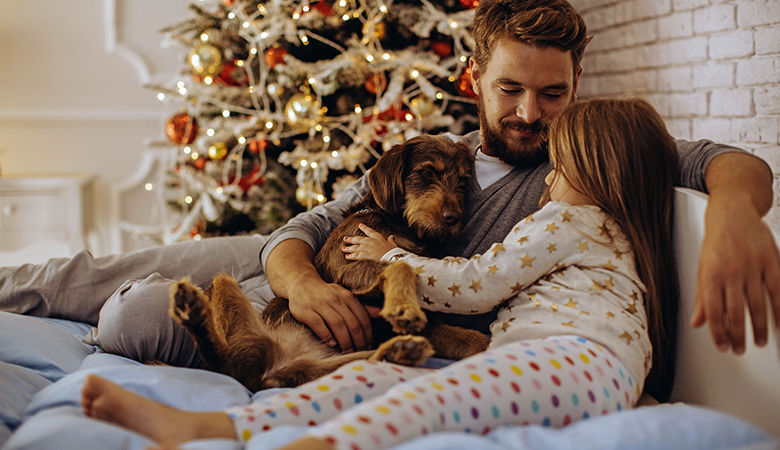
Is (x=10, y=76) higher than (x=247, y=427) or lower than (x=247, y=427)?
higher

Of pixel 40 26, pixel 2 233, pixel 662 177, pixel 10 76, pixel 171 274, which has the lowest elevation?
pixel 2 233

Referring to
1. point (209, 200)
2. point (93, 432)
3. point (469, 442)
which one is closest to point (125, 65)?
point (209, 200)

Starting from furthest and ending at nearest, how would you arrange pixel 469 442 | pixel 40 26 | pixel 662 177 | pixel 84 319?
1. pixel 40 26
2. pixel 84 319
3. pixel 662 177
4. pixel 469 442

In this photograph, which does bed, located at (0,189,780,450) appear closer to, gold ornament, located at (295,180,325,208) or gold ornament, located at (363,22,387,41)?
gold ornament, located at (295,180,325,208)

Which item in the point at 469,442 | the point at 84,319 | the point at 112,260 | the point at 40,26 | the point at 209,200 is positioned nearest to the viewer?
the point at 469,442

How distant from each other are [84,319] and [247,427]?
4.21ft

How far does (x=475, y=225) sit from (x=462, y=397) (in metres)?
0.93

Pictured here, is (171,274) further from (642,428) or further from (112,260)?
(642,428)

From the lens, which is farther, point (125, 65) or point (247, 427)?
point (125, 65)

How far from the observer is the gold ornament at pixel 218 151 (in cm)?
353

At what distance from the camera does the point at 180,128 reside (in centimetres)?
368

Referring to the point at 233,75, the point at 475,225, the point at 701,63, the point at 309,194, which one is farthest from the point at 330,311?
the point at 701,63

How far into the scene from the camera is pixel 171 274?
2133 millimetres

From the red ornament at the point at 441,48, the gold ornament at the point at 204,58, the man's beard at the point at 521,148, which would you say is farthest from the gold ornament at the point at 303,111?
the man's beard at the point at 521,148
